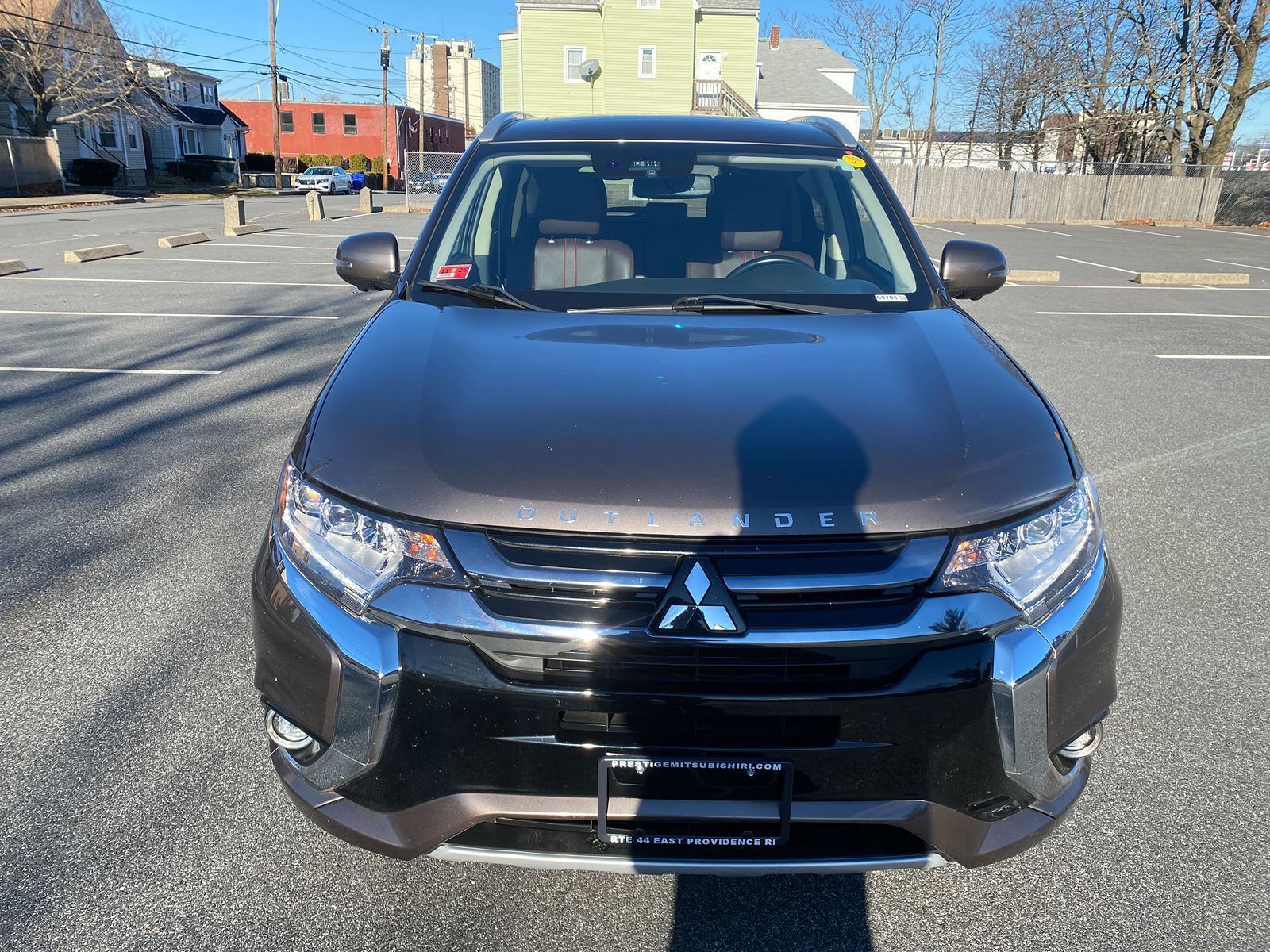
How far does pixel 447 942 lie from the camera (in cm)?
221

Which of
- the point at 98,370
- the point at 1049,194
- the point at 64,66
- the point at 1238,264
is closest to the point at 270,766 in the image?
the point at 98,370

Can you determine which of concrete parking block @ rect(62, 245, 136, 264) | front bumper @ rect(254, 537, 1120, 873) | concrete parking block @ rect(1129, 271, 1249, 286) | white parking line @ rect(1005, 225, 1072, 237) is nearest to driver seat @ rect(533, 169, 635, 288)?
front bumper @ rect(254, 537, 1120, 873)

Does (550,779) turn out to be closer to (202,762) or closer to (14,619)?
(202,762)

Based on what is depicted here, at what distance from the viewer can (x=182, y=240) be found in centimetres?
1816

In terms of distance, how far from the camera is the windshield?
3268 mm

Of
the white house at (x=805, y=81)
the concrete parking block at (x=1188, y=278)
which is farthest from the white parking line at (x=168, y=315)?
the white house at (x=805, y=81)

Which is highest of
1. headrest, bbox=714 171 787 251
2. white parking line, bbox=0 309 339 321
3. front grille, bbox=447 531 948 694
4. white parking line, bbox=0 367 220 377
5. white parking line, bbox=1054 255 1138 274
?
headrest, bbox=714 171 787 251

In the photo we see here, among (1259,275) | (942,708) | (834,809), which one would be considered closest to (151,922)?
(834,809)

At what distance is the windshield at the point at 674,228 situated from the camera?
327 cm

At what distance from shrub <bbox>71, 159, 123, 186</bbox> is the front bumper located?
169ft

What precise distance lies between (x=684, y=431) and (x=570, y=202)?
1.76 meters

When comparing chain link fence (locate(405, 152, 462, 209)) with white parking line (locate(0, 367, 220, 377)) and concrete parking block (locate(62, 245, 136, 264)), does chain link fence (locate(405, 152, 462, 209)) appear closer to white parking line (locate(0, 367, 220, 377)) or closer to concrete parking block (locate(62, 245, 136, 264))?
concrete parking block (locate(62, 245, 136, 264))

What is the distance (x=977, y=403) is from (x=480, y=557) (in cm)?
128

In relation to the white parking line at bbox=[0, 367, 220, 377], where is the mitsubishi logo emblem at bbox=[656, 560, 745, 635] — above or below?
above
